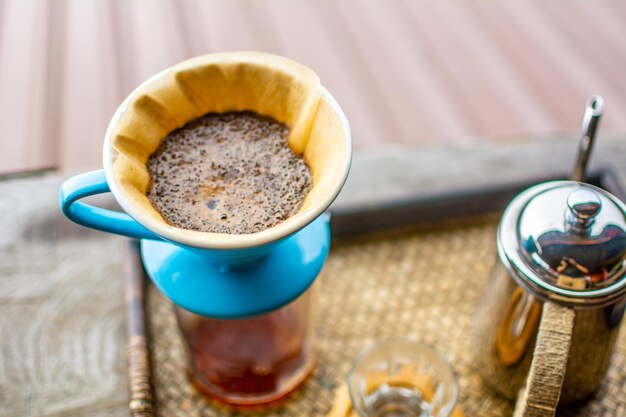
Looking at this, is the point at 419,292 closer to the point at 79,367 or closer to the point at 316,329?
the point at 316,329

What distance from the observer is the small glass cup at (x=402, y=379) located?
29.4 inches

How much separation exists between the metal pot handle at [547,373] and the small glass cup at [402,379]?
13 cm

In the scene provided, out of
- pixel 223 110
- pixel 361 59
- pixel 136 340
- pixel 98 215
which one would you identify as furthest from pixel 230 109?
pixel 361 59

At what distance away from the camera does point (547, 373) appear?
1.97 ft

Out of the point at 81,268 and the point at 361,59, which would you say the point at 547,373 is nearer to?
the point at 81,268

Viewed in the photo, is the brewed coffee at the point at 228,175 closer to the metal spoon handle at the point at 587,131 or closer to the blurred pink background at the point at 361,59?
the metal spoon handle at the point at 587,131

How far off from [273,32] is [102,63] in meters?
0.30

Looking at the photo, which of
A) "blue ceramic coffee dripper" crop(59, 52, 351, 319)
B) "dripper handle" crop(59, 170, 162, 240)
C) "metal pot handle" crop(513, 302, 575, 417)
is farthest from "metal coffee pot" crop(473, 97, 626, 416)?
"dripper handle" crop(59, 170, 162, 240)

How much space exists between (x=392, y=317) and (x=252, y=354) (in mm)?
181

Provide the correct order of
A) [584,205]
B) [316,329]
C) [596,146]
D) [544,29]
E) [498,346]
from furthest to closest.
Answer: [544,29]
[596,146]
[316,329]
[498,346]
[584,205]

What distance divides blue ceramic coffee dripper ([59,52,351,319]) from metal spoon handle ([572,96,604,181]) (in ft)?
0.87

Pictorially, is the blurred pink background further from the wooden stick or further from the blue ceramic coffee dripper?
→ the blue ceramic coffee dripper

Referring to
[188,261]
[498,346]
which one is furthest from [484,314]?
[188,261]

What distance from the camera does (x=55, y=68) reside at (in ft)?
3.91
